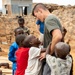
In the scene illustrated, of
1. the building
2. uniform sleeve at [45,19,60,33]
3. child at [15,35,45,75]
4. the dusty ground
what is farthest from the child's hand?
the building

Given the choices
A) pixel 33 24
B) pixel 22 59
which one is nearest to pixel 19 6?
pixel 33 24

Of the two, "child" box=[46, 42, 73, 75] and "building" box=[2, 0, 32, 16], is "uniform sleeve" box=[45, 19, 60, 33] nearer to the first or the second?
"child" box=[46, 42, 73, 75]

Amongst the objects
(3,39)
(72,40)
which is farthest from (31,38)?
(3,39)

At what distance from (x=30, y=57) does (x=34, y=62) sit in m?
0.09

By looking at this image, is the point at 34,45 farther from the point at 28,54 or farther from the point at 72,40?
the point at 72,40

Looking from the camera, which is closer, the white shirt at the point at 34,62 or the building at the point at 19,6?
the white shirt at the point at 34,62

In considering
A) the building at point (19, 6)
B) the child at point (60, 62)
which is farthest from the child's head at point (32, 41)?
the building at point (19, 6)

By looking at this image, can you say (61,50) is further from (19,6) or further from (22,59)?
(19,6)

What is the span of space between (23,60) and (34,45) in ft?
0.91

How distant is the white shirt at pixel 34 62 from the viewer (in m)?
3.77

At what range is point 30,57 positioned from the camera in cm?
381

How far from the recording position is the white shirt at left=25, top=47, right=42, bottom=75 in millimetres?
3770

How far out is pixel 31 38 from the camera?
12.8ft

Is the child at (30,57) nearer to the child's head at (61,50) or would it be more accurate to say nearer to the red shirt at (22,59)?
the red shirt at (22,59)
